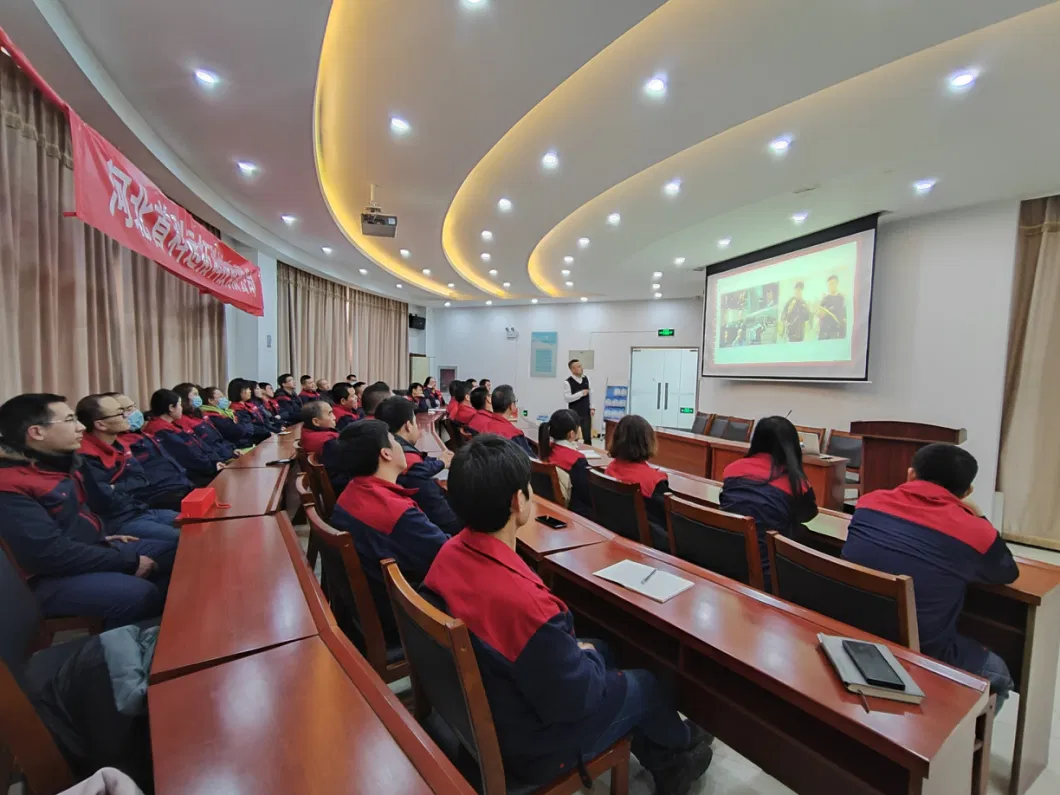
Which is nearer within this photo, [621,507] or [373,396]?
[621,507]

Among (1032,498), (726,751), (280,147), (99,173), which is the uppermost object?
(280,147)

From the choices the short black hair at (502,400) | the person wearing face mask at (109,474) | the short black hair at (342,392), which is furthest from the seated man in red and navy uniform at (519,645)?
the short black hair at (342,392)

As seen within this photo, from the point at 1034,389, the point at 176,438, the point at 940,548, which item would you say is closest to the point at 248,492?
the point at 176,438

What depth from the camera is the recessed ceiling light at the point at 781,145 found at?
11.3 feet

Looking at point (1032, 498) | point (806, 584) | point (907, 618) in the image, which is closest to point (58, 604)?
point (806, 584)

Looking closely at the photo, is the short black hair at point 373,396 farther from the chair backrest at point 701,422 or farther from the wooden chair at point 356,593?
the chair backrest at point 701,422

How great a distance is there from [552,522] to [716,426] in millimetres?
4962

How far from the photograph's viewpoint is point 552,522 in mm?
2039

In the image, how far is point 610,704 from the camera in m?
1.15

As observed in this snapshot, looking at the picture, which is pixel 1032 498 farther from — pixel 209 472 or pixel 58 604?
pixel 209 472

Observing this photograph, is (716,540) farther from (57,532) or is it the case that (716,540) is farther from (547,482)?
(57,532)

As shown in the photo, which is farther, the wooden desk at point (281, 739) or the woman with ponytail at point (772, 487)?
the woman with ponytail at point (772, 487)

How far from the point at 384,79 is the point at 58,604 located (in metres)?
3.18

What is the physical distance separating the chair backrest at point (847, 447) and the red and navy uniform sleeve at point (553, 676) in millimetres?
4849
